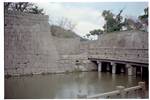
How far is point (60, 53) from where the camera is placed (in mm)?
6738

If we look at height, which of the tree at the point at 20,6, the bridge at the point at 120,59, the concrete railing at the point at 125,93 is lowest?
the concrete railing at the point at 125,93

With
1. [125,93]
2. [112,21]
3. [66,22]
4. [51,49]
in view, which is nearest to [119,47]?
[112,21]

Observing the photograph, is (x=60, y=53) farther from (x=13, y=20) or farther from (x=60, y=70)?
(x=13, y=20)

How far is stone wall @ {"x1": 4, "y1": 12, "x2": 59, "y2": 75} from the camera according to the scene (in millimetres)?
5285

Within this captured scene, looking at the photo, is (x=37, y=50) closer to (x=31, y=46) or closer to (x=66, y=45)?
(x=31, y=46)

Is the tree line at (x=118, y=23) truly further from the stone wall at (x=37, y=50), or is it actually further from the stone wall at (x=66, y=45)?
the stone wall at (x=66, y=45)

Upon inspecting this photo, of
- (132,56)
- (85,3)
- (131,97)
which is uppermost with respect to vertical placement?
(85,3)

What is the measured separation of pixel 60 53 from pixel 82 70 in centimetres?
71

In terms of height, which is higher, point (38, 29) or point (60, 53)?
point (38, 29)

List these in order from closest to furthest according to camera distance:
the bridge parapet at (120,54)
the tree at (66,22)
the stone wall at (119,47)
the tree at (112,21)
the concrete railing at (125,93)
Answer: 1. the concrete railing at (125,93)
2. the tree at (112,21)
3. the tree at (66,22)
4. the stone wall at (119,47)
5. the bridge parapet at (120,54)

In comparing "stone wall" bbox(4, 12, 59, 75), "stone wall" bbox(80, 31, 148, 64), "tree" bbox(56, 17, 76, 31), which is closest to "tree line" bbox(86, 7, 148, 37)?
"stone wall" bbox(80, 31, 148, 64)

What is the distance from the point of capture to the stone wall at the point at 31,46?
529 cm

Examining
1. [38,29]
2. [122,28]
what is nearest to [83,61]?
[38,29]

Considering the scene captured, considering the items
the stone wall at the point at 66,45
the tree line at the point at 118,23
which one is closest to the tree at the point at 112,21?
the tree line at the point at 118,23
